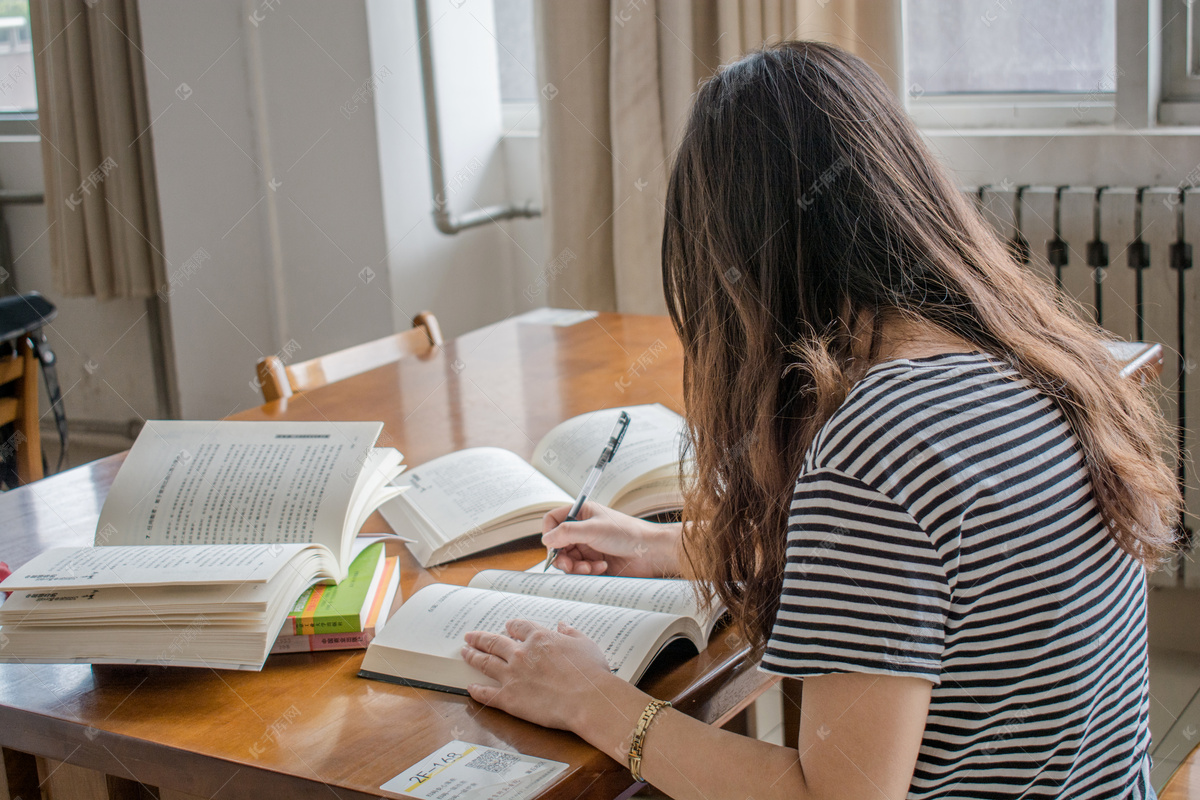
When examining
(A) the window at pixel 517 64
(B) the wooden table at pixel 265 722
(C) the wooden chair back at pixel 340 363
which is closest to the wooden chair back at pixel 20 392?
(C) the wooden chair back at pixel 340 363

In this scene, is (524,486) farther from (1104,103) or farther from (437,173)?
(437,173)

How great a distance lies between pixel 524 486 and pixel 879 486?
0.55 metres

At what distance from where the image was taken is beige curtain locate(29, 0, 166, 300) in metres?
2.85

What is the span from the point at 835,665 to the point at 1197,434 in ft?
5.55

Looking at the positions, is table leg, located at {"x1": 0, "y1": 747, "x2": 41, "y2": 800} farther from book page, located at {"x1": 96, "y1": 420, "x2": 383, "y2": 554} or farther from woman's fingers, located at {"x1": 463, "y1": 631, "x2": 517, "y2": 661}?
woman's fingers, located at {"x1": 463, "y1": 631, "x2": 517, "y2": 661}

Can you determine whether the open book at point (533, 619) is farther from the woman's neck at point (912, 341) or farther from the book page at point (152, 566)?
Result: the woman's neck at point (912, 341)

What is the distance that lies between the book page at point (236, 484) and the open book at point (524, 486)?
11 centimetres

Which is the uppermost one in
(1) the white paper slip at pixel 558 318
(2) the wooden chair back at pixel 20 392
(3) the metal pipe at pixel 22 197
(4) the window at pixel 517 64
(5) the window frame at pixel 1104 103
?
(4) the window at pixel 517 64

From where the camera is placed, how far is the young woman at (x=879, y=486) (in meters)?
0.66

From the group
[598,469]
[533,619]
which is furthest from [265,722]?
[598,469]

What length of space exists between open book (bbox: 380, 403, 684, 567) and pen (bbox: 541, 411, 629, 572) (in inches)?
0.7

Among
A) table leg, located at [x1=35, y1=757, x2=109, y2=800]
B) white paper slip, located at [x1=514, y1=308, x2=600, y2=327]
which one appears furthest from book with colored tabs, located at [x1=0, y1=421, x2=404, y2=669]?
white paper slip, located at [x1=514, y1=308, x2=600, y2=327]

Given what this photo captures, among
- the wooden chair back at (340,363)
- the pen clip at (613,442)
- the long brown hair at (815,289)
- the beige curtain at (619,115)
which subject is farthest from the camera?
the beige curtain at (619,115)

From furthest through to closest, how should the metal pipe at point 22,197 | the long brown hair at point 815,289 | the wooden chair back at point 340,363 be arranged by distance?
the metal pipe at point 22,197
the wooden chair back at point 340,363
the long brown hair at point 815,289
